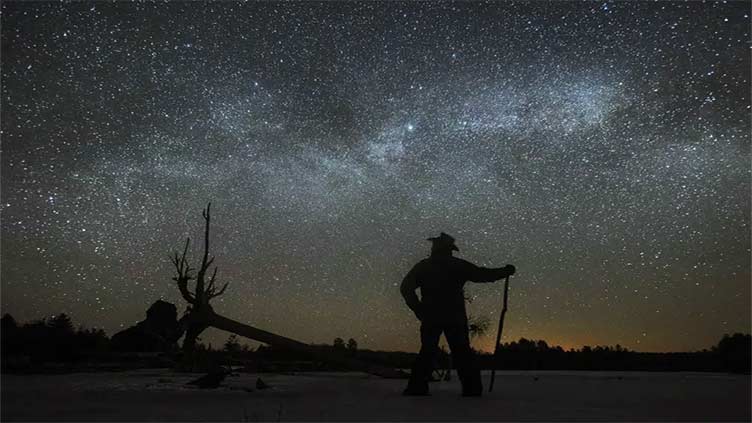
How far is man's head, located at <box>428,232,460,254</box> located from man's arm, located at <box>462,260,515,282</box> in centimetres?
33

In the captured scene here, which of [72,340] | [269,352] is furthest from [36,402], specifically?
[269,352]

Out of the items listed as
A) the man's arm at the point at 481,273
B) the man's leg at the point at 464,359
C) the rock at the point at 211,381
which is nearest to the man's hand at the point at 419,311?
the man's leg at the point at 464,359

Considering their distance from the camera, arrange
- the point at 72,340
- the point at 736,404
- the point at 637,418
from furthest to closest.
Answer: the point at 72,340, the point at 736,404, the point at 637,418

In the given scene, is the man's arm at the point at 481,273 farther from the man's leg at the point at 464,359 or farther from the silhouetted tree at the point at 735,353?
the silhouetted tree at the point at 735,353

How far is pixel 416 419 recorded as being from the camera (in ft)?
17.8

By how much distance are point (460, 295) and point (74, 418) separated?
5913 millimetres

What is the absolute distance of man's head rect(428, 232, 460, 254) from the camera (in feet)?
31.2

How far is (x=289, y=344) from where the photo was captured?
1376 cm

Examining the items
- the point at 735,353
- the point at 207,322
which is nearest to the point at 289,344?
the point at 207,322

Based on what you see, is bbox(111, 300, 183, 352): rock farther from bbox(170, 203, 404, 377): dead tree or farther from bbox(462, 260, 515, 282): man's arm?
bbox(462, 260, 515, 282): man's arm

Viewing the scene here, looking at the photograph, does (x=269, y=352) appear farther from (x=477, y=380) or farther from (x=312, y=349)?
(x=477, y=380)

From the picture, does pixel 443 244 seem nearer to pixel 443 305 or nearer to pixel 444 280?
pixel 444 280

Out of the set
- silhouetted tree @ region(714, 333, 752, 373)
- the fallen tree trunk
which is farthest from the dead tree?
silhouetted tree @ region(714, 333, 752, 373)

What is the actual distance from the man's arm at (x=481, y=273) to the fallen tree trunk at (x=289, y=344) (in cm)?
532
